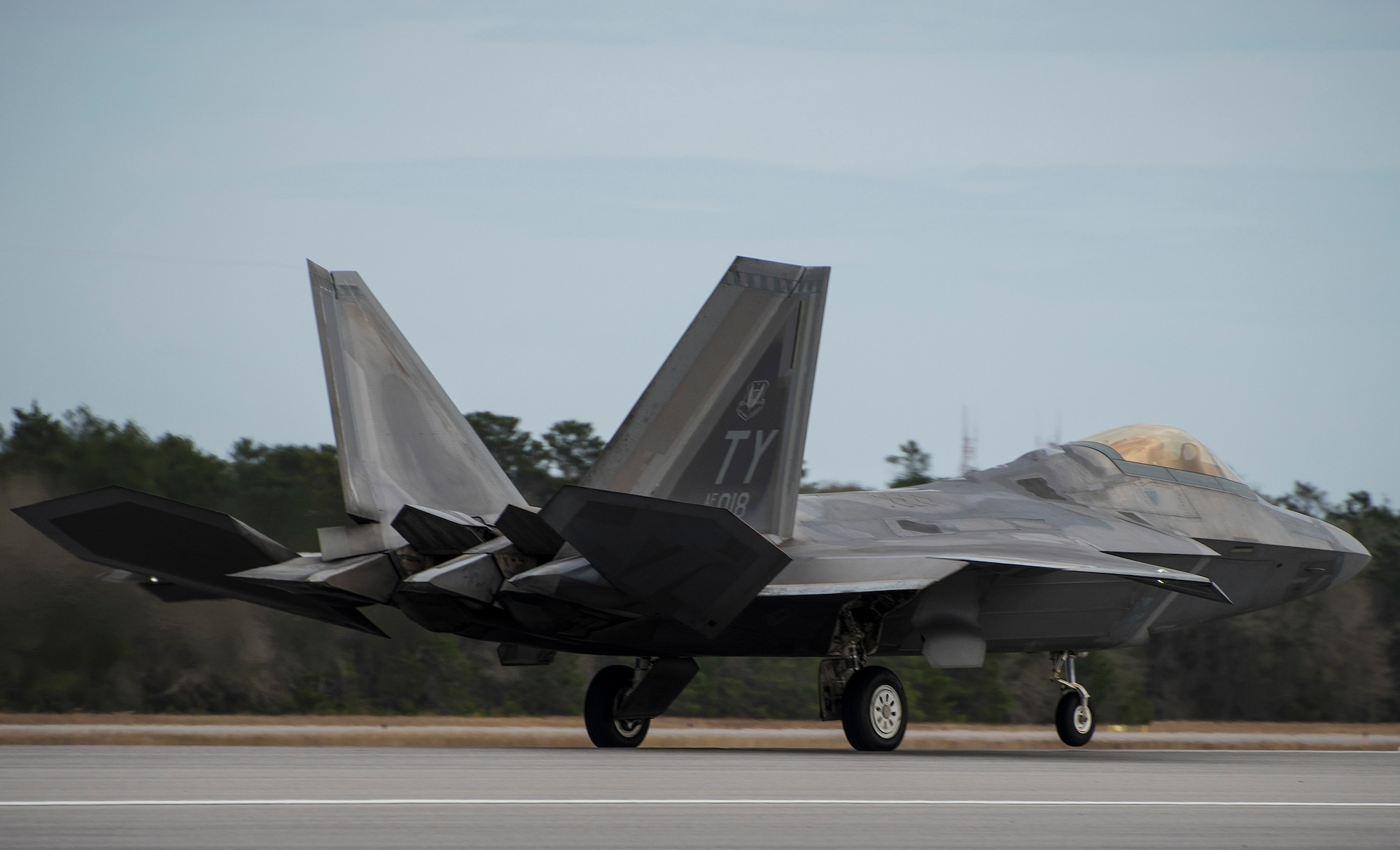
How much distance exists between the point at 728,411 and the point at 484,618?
2833 mm

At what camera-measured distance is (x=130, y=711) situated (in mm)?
19891

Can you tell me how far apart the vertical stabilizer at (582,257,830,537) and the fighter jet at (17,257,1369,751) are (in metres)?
0.02

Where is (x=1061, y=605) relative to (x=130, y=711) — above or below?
above

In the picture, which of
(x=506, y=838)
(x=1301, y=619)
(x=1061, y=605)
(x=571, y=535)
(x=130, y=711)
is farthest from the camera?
(x=1301, y=619)

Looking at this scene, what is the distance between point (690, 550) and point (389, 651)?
1624 centimetres

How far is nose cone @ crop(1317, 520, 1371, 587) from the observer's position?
637 inches

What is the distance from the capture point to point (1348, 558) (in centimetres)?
1622

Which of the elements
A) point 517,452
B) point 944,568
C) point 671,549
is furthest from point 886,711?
point 517,452

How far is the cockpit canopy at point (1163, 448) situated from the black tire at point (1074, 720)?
279 cm

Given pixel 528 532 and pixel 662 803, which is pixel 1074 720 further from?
pixel 662 803

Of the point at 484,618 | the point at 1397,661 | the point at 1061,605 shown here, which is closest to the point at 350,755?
the point at 484,618

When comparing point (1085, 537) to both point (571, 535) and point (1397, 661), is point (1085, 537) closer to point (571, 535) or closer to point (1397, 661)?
point (571, 535)

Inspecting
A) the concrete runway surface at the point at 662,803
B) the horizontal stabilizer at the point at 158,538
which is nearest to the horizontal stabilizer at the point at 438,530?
the horizontal stabilizer at the point at 158,538

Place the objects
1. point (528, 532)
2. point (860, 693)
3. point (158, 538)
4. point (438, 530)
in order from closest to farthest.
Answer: point (528, 532) < point (438, 530) < point (158, 538) < point (860, 693)
